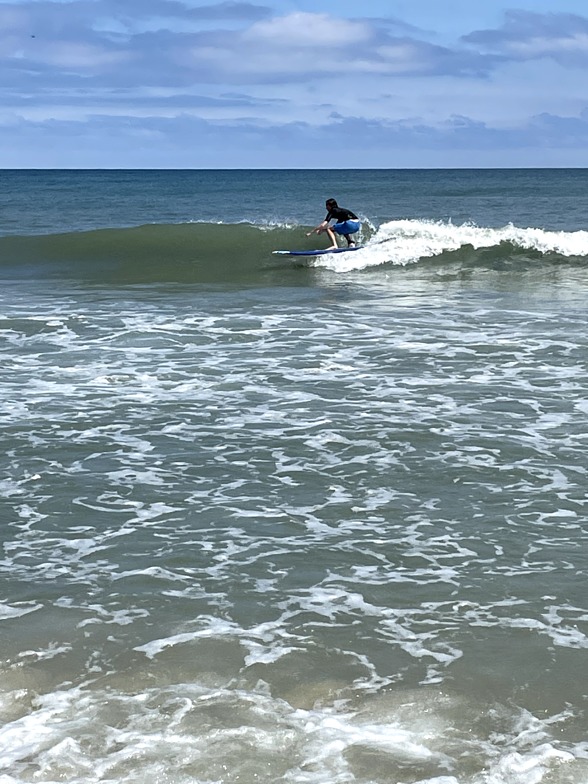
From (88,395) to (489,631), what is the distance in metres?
6.83

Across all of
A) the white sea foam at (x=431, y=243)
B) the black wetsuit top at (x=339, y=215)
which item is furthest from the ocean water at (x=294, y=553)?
the white sea foam at (x=431, y=243)

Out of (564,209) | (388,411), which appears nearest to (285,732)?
(388,411)

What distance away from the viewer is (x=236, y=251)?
97.6ft

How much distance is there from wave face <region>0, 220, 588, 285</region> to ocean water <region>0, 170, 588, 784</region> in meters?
9.33

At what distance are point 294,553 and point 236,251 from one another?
76.5ft

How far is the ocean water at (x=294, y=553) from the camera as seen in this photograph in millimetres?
4867

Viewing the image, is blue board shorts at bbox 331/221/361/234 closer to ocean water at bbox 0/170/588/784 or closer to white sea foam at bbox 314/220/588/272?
white sea foam at bbox 314/220/588/272

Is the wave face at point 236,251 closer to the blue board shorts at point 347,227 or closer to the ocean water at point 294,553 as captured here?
the blue board shorts at point 347,227

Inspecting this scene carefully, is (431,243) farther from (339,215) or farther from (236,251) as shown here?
(236,251)

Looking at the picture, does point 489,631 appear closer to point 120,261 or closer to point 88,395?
point 88,395

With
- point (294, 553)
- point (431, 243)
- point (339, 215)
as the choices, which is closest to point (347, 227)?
point (339, 215)

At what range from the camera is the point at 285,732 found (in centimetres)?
491

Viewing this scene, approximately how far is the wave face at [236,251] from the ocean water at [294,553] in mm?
9334

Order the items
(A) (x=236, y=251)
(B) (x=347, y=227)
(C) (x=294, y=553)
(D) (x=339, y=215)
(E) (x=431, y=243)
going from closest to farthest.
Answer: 1. (C) (x=294, y=553)
2. (D) (x=339, y=215)
3. (B) (x=347, y=227)
4. (E) (x=431, y=243)
5. (A) (x=236, y=251)
